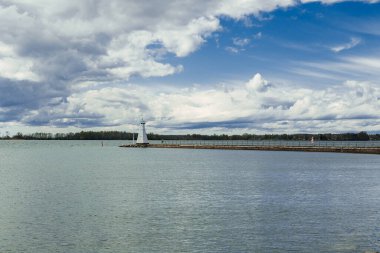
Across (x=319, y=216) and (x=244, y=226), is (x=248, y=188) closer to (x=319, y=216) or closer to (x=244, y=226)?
(x=319, y=216)

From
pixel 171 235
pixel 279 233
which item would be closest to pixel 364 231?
pixel 279 233

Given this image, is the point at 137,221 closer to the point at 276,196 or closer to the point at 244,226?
the point at 244,226

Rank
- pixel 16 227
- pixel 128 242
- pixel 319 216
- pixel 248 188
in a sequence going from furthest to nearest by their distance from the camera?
pixel 248 188 < pixel 319 216 < pixel 16 227 < pixel 128 242

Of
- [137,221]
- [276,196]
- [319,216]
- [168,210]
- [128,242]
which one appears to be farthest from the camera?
[276,196]

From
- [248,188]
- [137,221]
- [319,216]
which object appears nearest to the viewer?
[137,221]

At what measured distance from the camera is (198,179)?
2351 inches

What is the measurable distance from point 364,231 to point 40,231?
18.7 meters

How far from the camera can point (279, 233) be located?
26312 millimetres

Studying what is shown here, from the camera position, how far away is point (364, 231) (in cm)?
2662

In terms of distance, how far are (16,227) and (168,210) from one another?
1086 centimetres

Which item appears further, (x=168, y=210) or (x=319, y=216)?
(x=168, y=210)

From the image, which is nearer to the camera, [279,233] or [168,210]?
[279,233]

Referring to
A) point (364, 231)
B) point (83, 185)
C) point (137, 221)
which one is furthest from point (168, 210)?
point (83, 185)

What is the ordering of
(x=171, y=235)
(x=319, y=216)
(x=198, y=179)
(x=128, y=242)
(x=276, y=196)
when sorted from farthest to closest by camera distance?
(x=198, y=179), (x=276, y=196), (x=319, y=216), (x=171, y=235), (x=128, y=242)
